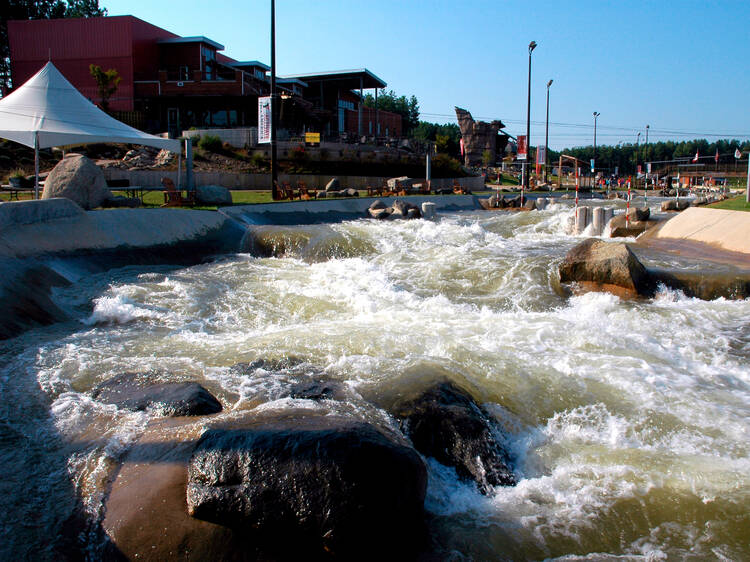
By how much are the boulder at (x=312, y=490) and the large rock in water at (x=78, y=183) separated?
1500 centimetres

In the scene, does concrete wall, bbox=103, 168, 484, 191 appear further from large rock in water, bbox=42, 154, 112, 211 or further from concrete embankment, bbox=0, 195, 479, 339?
concrete embankment, bbox=0, 195, 479, 339

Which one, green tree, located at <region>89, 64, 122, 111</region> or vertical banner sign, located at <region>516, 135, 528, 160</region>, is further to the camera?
vertical banner sign, located at <region>516, 135, 528, 160</region>

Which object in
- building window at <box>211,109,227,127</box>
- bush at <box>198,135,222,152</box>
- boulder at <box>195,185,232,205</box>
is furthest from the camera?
building window at <box>211,109,227,127</box>

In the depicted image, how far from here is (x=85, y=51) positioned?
135 ft

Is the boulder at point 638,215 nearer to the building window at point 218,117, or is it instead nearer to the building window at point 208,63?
the building window at point 218,117

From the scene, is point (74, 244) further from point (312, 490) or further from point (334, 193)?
point (334, 193)

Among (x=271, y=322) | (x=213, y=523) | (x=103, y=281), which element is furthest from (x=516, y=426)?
(x=103, y=281)

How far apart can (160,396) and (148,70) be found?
141ft

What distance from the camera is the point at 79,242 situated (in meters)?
12.8

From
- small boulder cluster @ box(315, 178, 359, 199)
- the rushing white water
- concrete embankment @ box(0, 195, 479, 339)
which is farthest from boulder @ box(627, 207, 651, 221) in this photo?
small boulder cluster @ box(315, 178, 359, 199)

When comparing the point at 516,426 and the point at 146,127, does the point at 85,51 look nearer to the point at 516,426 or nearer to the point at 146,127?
the point at 146,127

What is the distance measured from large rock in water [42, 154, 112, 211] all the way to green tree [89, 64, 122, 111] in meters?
23.8

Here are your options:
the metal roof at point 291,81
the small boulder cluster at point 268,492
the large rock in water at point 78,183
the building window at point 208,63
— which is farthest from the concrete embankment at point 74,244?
the metal roof at point 291,81

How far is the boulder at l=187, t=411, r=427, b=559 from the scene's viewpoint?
12.1 ft
